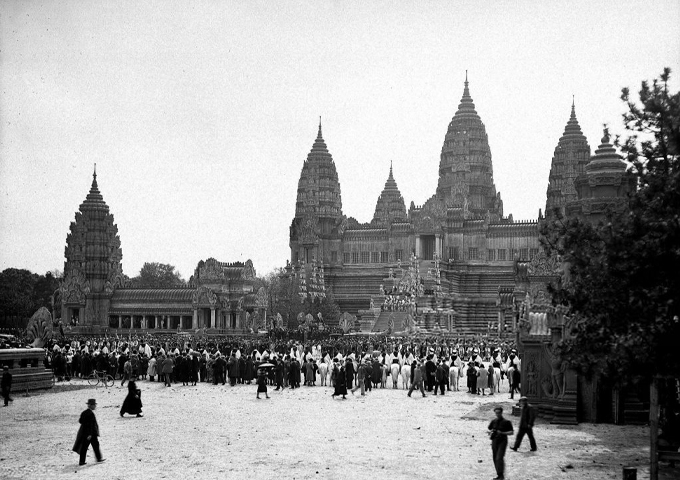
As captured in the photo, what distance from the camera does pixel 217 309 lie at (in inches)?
3720

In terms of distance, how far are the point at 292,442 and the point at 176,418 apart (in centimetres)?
592

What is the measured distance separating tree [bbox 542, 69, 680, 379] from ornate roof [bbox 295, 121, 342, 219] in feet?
328

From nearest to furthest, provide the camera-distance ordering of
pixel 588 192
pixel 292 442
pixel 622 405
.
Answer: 1. pixel 292 442
2. pixel 622 405
3. pixel 588 192

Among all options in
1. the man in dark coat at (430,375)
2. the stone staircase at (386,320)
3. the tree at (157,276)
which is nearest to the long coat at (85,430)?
the man in dark coat at (430,375)

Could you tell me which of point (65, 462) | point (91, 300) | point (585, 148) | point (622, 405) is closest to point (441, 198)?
point (585, 148)

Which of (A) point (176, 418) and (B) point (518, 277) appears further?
(B) point (518, 277)

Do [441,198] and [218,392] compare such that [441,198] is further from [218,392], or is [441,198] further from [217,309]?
[218,392]

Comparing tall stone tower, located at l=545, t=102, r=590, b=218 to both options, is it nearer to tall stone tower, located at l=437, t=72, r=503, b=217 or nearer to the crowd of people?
tall stone tower, located at l=437, t=72, r=503, b=217

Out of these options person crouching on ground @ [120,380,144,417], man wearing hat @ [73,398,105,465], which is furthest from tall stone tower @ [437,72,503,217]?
man wearing hat @ [73,398,105,465]

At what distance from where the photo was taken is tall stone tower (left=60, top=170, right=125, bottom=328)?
100188mm

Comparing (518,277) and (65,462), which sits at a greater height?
(518,277)

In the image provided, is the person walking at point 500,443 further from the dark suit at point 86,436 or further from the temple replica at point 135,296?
the temple replica at point 135,296

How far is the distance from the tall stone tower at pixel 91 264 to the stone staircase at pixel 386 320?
34.4 m

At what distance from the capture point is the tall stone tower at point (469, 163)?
118m
